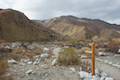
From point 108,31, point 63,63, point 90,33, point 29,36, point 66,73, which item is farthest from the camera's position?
point 108,31

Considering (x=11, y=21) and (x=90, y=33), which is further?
(x=90, y=33)

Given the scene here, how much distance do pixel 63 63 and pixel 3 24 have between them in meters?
58.6

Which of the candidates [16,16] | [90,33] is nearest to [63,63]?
[16,16]

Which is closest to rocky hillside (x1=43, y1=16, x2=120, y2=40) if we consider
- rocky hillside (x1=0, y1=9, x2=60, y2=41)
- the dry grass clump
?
rocky hillside (x1=0, y1=9, x2=60, y2=41)

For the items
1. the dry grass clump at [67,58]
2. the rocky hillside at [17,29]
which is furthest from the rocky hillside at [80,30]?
the dry grass clump at [67,58]

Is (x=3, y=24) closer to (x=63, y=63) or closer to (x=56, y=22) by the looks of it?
(x=63, y=63)

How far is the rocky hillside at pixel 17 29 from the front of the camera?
69.9 m

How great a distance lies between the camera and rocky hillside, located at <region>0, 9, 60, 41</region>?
69938 millimetres

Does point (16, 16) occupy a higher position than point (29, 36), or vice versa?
point (16, 16)

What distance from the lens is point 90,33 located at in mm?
127125

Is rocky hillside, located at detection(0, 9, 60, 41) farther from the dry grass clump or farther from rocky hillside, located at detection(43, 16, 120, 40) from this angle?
the dry grass clump

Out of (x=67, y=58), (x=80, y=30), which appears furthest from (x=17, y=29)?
(x=80, y=30)

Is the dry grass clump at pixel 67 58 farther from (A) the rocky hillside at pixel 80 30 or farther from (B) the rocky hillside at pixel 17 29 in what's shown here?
(A) the rocky hillside at pixel 80 30

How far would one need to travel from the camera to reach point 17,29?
73.7 meters
